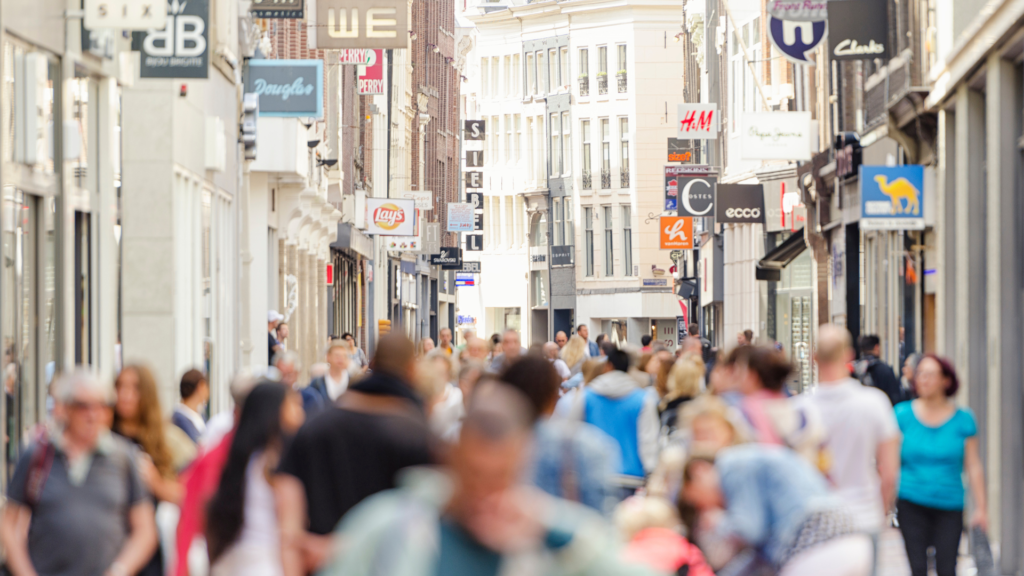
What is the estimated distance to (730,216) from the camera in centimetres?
3064

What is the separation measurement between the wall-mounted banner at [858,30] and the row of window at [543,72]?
4348 cm

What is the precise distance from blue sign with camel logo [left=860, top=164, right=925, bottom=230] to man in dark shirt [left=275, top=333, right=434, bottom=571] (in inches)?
438

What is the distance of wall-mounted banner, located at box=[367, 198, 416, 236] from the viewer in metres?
37.6

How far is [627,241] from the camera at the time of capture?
62.2 metres

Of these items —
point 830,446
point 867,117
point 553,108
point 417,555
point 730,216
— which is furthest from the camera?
point 553,108

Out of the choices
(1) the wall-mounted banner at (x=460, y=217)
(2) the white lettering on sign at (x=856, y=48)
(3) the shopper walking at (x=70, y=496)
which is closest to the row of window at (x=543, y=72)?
(1) the wall-mounted banner at (x=460, y=217)

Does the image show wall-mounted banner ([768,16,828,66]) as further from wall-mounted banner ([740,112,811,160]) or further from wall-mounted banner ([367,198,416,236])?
wall-mounted banner ([367,198,416,236])

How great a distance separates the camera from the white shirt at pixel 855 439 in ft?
25.4

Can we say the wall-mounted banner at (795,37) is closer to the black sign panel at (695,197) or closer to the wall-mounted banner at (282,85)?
the wall-mounted banner at (282,85)

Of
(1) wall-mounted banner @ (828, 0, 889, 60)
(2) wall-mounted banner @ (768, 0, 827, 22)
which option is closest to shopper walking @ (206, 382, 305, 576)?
(1) wall-mounted banner @ (828, 0, 889, 60)

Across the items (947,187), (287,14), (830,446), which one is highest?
(287,14)

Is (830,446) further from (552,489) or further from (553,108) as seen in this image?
(553,108)

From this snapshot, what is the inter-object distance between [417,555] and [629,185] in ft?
194

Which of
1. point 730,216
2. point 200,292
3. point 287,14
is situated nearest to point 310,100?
point 287,14
